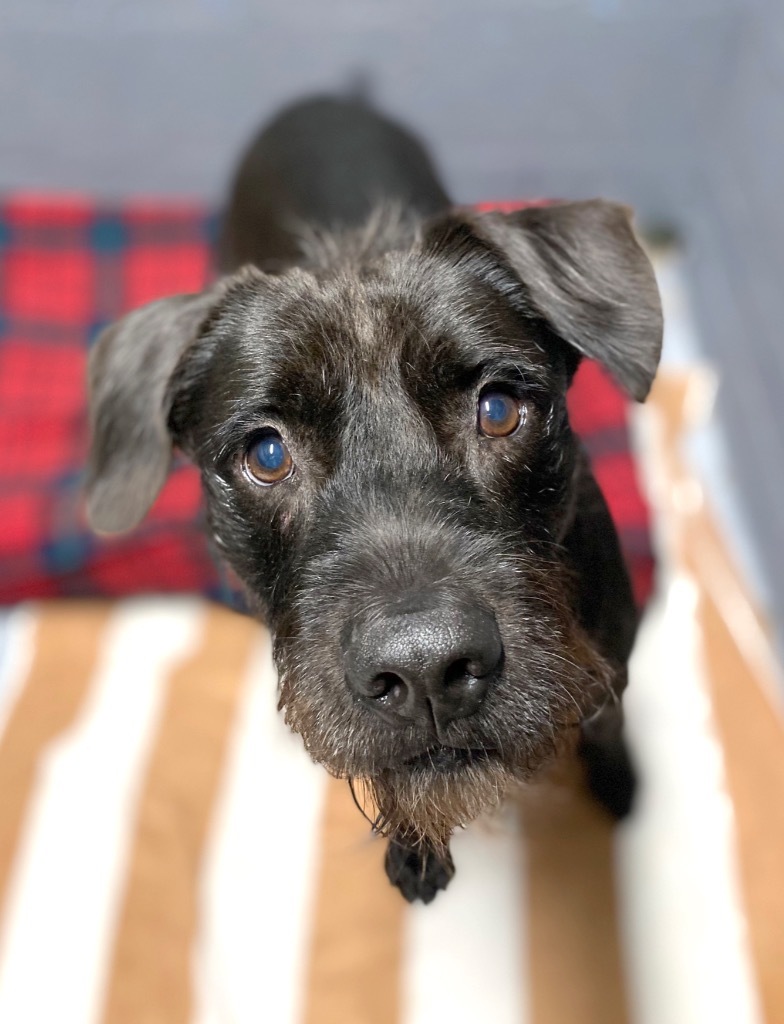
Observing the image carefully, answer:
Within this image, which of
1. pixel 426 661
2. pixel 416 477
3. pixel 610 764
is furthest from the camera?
pixel 610 764

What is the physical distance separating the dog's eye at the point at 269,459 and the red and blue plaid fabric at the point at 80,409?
0.53 m

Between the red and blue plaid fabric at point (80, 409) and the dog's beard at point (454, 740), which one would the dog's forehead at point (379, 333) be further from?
the red and blue plaid fabric at point (80, 409)

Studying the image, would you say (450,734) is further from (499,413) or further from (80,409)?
(80,409)

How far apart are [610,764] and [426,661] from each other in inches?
41.2

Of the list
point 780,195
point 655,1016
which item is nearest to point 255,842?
point 655,1016

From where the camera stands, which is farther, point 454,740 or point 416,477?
point 416,477

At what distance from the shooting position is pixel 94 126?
147 inches

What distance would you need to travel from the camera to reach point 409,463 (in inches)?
55.6

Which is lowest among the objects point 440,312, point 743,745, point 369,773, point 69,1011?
point 69,1011

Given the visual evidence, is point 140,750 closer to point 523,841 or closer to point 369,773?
point 523,841

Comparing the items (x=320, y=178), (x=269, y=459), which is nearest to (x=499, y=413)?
(x=269, y=459)

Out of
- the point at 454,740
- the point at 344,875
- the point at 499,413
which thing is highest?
the point at 499,413

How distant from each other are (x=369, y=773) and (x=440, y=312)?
0.73m

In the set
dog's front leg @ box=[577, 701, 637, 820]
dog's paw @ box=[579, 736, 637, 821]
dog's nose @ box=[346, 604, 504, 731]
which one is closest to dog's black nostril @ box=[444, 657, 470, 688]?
dog's nose @ box=[346, 604, 504, 731]
